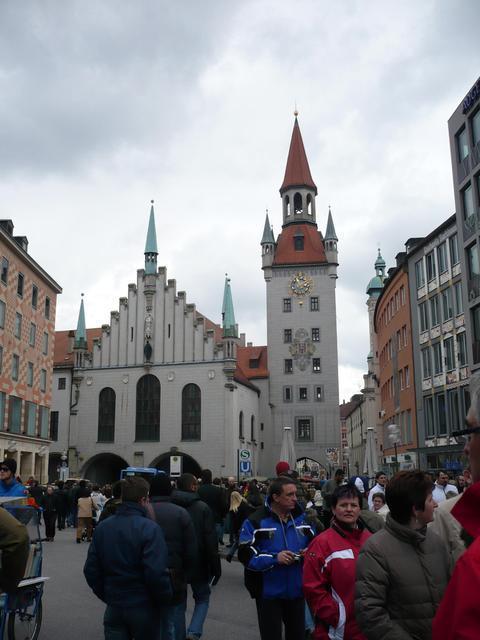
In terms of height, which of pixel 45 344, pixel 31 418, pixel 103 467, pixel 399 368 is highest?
pixel 45 344

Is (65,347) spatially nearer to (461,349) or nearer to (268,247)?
(268,247)

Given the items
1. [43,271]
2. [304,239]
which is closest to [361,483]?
[43,271]

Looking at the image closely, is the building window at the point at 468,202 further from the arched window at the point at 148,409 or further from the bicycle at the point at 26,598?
the arched window at the point at 148,409

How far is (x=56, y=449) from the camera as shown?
173ft

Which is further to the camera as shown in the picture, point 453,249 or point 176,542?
point 453,249

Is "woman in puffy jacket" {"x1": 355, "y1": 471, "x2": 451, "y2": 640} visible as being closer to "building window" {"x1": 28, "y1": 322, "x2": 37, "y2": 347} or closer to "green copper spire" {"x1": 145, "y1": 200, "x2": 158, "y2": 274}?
"building window" {"x1": 28, "y1": 322, "x2": 37, "y2": 347}

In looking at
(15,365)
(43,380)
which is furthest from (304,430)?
(15,365)

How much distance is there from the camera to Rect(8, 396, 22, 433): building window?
1385 inches

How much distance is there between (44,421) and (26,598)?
34909 mm

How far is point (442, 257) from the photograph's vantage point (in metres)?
33.5

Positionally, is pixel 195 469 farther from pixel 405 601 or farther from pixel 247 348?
pixel 405 601

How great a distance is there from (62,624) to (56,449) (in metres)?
45.8

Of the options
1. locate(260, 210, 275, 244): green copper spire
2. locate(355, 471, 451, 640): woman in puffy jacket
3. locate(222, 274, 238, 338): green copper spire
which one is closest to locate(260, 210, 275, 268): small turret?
locate(260, 210, 275, 244): green copper spire

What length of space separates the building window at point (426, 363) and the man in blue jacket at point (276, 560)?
3030 cm
